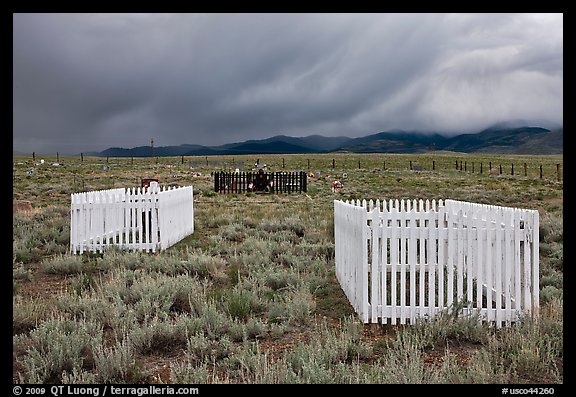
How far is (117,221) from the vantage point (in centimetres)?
1153

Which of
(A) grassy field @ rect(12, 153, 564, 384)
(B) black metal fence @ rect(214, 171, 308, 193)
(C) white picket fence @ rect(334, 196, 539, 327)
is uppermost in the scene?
(B) black metal fence @ rect(214, 171, 308, 193)

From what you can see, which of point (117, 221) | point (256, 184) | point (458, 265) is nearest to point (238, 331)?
point (458, 265)

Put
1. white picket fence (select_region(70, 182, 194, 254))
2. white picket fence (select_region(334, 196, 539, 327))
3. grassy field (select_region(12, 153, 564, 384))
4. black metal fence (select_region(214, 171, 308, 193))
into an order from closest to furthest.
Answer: grassy field (select_region(12, 153, 564, 384)) → white picket fence (select_region(334, 196, 539, 327)) → white picket fence (select_region(70, 182, 194, 254)) → black metal fence (select_region(214, 171, 308, 193))

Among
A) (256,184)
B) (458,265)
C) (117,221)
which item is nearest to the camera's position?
(458,265)

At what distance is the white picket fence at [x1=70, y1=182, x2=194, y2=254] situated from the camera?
10.8 m

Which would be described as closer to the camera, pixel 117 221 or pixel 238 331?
pixel 238 331

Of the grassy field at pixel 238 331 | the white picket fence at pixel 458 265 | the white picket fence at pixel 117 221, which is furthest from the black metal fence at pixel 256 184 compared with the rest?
the white picket fence at pixel 458 265

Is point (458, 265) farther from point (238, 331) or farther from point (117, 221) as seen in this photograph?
point (117, 221)

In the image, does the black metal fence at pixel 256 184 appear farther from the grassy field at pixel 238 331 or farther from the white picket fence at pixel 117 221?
the grassy field at pixel 238 331

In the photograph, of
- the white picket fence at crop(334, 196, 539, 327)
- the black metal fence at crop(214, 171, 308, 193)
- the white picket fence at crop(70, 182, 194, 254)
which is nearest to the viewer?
the white picket fence at crop(334, 196, 539, 327)

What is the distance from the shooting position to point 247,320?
6.15 metres

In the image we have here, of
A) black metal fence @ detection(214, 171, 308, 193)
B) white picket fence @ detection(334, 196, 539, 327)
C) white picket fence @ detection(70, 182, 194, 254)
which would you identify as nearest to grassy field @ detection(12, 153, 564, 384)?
white picket fence @ detection(334, 196, 539, 327)

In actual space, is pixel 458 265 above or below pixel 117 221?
below

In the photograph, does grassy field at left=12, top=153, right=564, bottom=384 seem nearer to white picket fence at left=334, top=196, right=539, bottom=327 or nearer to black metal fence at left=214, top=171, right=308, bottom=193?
white picket fence at left=334, top=196, right=539, bottom=327
